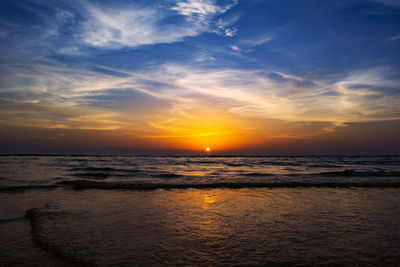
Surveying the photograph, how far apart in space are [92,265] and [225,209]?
461cm

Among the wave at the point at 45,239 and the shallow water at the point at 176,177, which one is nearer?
the wave at the point at 45,239

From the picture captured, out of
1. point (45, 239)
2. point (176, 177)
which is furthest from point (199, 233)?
point (176, 177)

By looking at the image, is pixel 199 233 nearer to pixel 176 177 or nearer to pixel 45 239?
pixel 45 239

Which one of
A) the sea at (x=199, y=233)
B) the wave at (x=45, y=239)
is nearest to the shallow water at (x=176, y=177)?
the sea at (x=199, y=233)

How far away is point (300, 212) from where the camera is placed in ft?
23.6

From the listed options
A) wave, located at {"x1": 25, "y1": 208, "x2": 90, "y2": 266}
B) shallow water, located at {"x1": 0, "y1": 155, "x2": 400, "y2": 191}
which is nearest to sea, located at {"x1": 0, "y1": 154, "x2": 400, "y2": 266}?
wave, located at {"x1": 25, "y1": 208, "x2": 90, "y2": 266}

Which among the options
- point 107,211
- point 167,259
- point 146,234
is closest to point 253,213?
point 146,234

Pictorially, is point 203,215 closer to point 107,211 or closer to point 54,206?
point 107,211

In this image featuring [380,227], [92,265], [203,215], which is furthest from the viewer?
[203,215]

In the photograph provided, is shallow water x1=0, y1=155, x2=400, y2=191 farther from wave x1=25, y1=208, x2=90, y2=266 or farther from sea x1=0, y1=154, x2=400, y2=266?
wave x1=25, y1=208, x2=90, y2=266

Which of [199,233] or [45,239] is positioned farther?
[199,233]

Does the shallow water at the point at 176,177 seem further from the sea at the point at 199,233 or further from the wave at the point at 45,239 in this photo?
the wave at the point at 45,239

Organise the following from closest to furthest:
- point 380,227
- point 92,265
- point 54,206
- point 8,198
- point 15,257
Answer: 1. point 92,265
2. point 15,257
3. point 380,227
4. point 54,206
5. point 8,198

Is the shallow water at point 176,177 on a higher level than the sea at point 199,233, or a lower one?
lower
